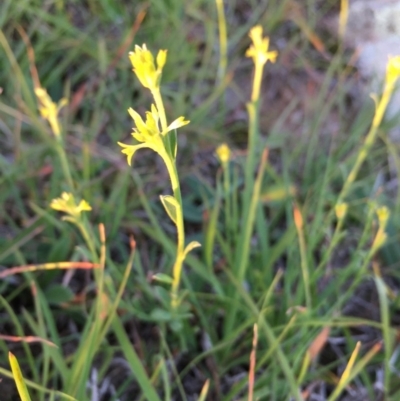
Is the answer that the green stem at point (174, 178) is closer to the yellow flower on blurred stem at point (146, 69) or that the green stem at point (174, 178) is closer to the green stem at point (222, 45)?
the yellow flower on blurred stem at point (146, 69)

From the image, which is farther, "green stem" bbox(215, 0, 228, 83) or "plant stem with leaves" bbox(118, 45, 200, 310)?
"green stem" bbox(215, 0, 228, 83)

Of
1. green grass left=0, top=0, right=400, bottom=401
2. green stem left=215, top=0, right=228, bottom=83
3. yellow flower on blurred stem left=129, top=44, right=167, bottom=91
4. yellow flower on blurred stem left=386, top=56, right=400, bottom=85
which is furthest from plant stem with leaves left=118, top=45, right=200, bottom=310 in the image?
green stem left=215, top=0, right=228, bottom=83

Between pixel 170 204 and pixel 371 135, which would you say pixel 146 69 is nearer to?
pixel 170 204

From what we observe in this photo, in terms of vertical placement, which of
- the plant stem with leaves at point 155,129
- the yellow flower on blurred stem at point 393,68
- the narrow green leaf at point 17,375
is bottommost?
the narrow green leaf at point 17,375

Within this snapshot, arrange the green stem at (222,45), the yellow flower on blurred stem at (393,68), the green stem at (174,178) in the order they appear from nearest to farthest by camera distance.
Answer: the green stem at (174,178) < the yellow flower on blurred stem at (393,68) < the green stem at (222,45)

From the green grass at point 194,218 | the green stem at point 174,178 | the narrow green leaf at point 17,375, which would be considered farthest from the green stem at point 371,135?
the narrow green leaf at point 17,375

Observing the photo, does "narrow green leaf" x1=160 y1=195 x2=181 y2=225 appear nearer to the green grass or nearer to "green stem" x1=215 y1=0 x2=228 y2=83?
the green grass

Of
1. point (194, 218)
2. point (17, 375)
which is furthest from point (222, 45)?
point (17, 375)

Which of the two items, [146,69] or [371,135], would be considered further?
[371,135]
